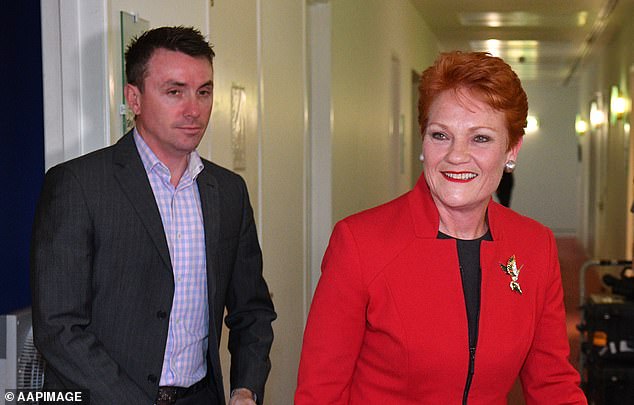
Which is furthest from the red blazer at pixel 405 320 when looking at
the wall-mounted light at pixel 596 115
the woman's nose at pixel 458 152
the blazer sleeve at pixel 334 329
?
the wall-mounted light at pixel 596 115

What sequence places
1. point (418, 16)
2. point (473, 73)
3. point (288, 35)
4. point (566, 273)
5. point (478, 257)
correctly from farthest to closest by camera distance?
point (566, 273) < point (418, 16) < point (288, 35) < point (478, 257) < point (473, 73)

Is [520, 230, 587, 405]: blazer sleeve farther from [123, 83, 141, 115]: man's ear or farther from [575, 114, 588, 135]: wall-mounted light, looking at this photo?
[575, 114, 588, 135]: wall-mounted light

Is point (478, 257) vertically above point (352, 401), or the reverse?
point (478, 257)

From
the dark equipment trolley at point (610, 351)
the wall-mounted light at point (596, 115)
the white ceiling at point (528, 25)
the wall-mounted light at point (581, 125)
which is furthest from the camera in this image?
the wall-mounted light at point (581, 125)

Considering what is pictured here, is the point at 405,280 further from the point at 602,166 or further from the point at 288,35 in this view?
the point at 602,166

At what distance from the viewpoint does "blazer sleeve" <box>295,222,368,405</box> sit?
2051 millimetres

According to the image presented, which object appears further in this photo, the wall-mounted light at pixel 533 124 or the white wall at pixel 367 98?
the wall-mounted light at pixel 533 124

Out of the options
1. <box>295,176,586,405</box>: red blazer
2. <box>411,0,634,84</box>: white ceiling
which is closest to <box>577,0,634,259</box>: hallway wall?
<box>411,0,634,84</box>: white ceiling

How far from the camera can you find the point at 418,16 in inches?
424

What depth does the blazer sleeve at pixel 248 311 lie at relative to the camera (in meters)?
2.55

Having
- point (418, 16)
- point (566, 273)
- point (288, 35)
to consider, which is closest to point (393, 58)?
point (418, 16)

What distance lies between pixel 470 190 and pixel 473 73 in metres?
0.25

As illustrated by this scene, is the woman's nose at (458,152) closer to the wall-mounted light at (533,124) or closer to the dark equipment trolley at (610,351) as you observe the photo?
the dark equipment trolley at (610,351)
